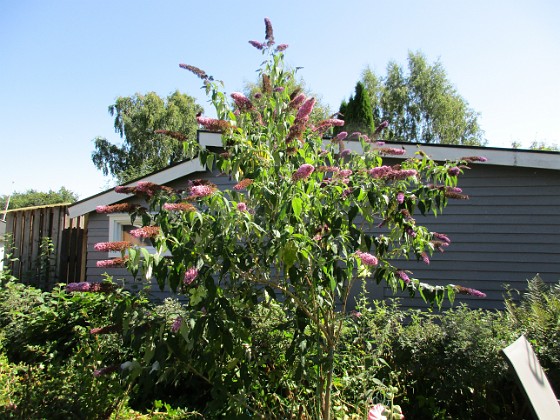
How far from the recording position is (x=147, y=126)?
28578 mm

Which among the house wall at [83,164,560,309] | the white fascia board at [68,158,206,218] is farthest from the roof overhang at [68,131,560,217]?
the house wall at [83,164,560,309]

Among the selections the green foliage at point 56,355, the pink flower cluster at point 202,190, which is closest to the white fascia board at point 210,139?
the green foliage at point 56,355

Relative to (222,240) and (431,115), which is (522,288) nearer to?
(222,240)

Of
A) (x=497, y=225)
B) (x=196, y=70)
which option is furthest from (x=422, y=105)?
(x=196, y=70)

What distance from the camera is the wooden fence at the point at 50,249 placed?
8.71 meters

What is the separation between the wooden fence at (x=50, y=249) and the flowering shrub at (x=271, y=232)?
6.84 metres

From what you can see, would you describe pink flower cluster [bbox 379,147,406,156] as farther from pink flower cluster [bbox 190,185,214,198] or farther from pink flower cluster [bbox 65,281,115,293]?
pink flower cluster [bbox 65,281,115,293]

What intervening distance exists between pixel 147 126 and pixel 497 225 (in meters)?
25.6

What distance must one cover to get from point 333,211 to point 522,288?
512 cm

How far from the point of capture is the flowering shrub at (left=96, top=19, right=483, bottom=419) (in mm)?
2145

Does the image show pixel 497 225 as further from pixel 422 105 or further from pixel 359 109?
pixel 422 105

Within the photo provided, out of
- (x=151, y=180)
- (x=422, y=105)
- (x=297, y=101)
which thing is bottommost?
(x=151, y=180)

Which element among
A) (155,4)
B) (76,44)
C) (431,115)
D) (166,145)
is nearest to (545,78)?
(155,4)

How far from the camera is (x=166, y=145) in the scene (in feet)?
95.3
